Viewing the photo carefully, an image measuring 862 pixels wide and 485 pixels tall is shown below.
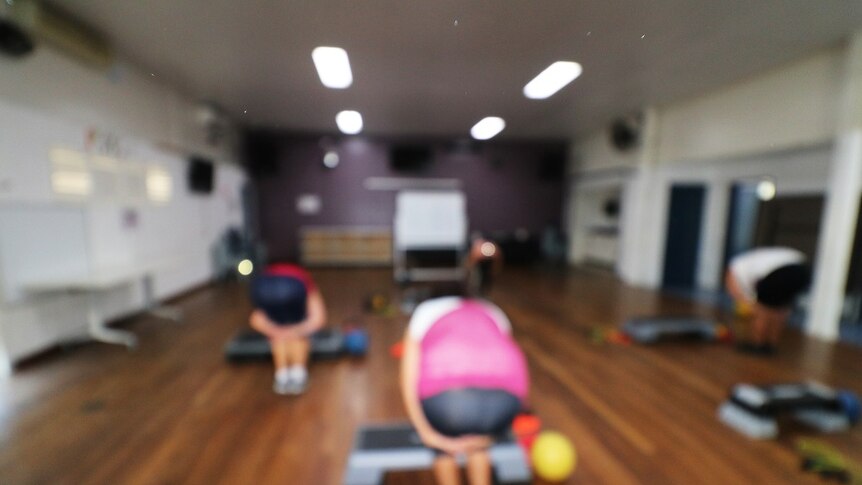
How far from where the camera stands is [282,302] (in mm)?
2096

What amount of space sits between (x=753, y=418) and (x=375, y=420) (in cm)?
223

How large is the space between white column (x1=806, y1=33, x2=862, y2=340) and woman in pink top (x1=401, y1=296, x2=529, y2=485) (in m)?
4.21

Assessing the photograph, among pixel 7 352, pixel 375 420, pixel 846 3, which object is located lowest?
pixel 375 420

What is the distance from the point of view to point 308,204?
24.3 ft

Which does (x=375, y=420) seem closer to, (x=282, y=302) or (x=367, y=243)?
(x=282, y=302)

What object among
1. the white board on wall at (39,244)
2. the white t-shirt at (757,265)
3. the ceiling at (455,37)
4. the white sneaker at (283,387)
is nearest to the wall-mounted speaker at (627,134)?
the white t-shirt at (757,265)

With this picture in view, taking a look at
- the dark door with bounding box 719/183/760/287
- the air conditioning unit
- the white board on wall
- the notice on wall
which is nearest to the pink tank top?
the air conditioning unit

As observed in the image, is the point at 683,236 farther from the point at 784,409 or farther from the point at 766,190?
the point at 784,409

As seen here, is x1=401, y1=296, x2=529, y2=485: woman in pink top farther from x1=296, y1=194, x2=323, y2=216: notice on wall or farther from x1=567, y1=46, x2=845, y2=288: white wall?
x1=296, y1=194, x2=323, y2=216: notice on wall

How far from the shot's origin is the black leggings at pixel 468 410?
40.8 inches

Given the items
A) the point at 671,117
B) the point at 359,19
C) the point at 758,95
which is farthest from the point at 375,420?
the point at 671,117

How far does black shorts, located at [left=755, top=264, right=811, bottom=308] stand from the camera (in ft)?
8.91

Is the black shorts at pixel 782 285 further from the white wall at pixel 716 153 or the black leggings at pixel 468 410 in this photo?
the black leggings at pixel 468 410

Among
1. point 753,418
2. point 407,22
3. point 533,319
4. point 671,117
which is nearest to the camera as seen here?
point 407,22
